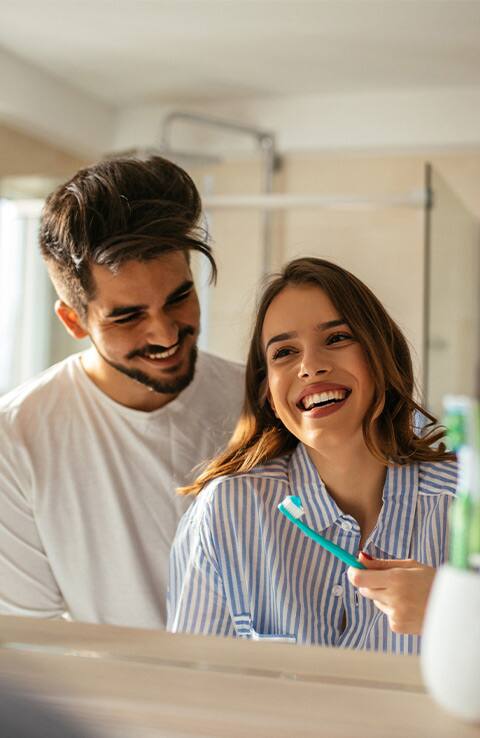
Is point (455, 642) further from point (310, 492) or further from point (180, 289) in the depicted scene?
point (180, 289)

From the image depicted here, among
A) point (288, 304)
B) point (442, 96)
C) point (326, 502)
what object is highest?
point (442, 96)

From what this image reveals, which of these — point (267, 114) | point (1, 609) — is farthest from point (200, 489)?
point (267, 114)

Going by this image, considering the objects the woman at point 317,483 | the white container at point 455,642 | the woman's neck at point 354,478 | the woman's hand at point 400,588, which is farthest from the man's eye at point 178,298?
the white container at point 455,642

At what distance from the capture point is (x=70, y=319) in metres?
1.00

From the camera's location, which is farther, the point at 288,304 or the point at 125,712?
the point at 288,304

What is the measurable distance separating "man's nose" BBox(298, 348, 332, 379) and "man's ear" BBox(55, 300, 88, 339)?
0.29 metres

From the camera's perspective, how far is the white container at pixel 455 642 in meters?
0.47

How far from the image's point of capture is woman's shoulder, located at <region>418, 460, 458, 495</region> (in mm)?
815

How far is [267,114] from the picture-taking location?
3.06ft

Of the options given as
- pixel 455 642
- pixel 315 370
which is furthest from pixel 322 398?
pixel 455 642

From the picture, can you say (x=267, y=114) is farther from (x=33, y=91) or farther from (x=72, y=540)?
(x=72, y=540)

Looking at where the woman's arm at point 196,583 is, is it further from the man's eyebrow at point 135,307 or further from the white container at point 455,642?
the white container at point 455,642

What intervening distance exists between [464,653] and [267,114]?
2.02ft

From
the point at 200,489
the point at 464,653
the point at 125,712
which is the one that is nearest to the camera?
the point at 464,653
